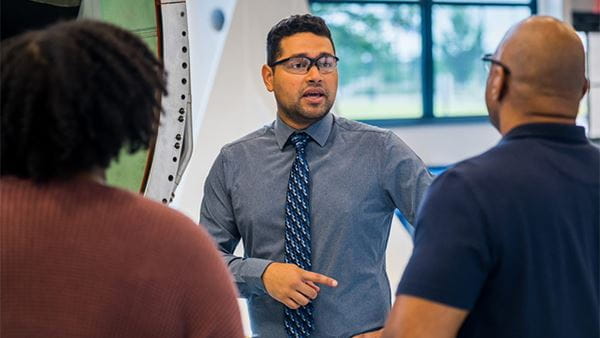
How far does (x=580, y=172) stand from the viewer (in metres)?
1.07

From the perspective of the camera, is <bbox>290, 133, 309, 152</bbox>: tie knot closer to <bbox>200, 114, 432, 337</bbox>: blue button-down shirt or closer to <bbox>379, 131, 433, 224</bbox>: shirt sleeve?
<bbox>200, 114, 432, 337</bbox>: blue button-down shirt

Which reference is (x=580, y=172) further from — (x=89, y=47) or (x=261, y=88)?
(x=261, y=88)

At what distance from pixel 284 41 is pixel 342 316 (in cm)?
58

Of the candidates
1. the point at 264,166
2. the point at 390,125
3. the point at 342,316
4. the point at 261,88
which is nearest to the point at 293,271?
the point at 342,316

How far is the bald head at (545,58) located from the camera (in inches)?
41.9

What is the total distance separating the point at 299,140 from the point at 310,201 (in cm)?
14

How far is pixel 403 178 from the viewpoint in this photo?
5.21 ft

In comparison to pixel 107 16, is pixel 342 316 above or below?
below

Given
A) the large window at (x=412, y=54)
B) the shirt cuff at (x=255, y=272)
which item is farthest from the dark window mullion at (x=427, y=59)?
the shirt cuff at (x=255, y=272)

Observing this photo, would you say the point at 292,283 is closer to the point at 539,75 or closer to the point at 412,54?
the point at 539,75

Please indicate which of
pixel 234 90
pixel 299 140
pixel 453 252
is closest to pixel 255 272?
pixel 299 140

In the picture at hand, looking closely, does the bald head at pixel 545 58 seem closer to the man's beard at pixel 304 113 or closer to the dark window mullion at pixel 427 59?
the man's beard at pixel 304 113

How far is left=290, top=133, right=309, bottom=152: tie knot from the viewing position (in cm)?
163

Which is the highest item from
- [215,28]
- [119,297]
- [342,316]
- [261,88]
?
[215,28]
